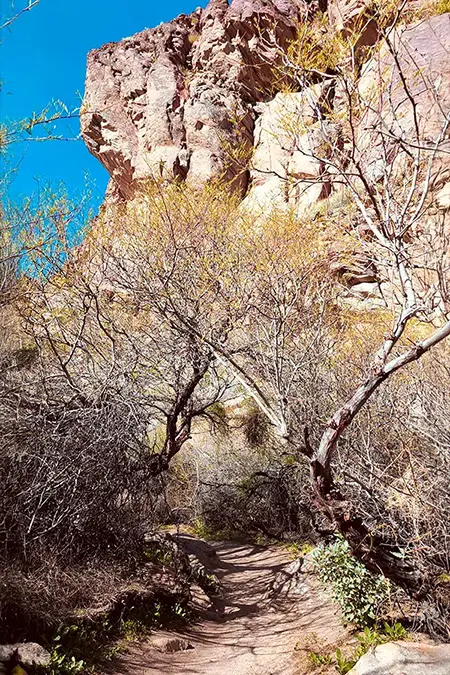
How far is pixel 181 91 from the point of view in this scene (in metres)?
23.0

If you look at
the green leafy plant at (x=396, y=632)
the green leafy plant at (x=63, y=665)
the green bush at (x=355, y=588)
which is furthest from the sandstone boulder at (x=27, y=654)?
the green leafy plant at (x=396, y=632)

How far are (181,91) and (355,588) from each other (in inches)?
943

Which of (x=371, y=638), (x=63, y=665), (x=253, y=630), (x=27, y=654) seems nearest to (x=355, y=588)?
(x=371, y=638)

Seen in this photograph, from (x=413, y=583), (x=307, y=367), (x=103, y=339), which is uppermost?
(x=103, y=339)

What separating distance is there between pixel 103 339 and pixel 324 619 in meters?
5.86

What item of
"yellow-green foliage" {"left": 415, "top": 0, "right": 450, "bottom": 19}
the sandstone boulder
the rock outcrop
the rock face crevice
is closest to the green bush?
the rock outcrop

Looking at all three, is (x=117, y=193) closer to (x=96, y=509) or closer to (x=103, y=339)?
(x=103, y=339)

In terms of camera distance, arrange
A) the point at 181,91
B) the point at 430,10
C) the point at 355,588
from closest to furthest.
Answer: the point at 355,588, the point at 430,10, the point at 181,91

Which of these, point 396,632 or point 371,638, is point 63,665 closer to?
point 371,638

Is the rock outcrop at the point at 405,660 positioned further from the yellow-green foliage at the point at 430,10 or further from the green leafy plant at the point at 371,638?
the yellow-green foliage at the point at 430,10

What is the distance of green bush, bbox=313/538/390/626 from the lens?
4836mm

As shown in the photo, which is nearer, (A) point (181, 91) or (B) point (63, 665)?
(B) point (63, 665)

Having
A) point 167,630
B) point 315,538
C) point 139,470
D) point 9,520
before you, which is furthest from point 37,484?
point 315,538

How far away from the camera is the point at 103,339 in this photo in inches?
343
